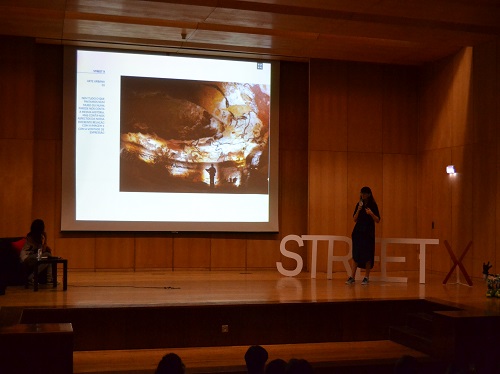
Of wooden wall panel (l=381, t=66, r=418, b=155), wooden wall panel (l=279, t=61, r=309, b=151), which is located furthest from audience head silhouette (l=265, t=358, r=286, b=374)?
wooden wall panel (l=381, t=66, r=418, b=155)

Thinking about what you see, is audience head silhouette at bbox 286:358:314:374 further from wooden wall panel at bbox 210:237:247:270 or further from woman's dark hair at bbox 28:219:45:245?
wooden wall panel at bbox 210:237:247:270

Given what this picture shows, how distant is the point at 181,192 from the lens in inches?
407

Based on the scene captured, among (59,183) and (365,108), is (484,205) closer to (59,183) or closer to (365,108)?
(365,108)

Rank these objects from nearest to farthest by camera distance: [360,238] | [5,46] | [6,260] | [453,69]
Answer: [6,260], [360,238], [5,46], [453,69]

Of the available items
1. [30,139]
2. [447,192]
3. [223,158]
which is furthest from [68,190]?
[447,192]

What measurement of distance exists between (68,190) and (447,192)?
5.90 metres

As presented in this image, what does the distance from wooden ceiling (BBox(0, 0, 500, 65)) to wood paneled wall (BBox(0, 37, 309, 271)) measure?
0.49 meters

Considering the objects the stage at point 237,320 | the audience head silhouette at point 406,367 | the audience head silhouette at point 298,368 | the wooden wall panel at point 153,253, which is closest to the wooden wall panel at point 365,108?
the wooden wall panel at point 153,253

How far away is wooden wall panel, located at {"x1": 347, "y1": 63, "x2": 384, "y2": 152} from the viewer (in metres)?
10.9

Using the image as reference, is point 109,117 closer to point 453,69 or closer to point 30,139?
point 30,139

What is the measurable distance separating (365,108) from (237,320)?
5.58m

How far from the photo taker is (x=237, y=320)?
6.57 meters

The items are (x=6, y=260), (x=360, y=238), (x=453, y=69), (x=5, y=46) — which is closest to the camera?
(x=6, y=260)

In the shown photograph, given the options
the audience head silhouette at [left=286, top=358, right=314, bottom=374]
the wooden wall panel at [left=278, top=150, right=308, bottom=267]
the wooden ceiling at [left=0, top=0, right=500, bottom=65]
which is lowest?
the audience head silhouette at [left=286, top=358, right=314, bottom=374]
